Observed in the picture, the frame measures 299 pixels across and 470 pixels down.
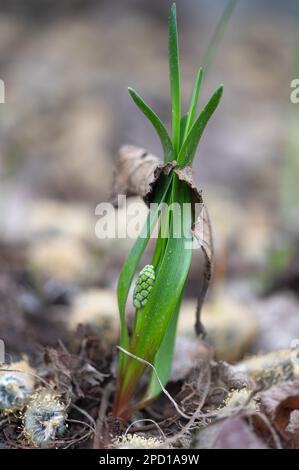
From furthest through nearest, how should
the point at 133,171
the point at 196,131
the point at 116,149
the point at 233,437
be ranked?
the point at 116,149, the point at 133,171, the point at 196,131, the point at 233,437

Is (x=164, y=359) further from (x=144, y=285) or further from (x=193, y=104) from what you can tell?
(x=193, y=104)

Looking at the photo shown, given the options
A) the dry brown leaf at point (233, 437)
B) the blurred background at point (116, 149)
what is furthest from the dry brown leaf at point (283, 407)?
the blurred background at point (116, 149)

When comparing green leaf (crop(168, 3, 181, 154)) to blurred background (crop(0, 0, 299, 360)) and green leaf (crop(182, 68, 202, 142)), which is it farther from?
blurred background (crop(0, 0, 299, 360))

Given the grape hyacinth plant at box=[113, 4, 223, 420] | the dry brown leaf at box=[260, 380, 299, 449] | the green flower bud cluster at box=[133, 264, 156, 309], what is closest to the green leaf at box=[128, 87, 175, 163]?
the grape hyacinth plant at box=[113, 4, 223, 420]

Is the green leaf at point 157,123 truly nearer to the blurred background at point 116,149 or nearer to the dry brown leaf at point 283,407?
the dry brown leaf at point 283,407

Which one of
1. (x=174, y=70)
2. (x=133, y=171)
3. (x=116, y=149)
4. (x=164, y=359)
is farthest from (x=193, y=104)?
(x=116, y=149)

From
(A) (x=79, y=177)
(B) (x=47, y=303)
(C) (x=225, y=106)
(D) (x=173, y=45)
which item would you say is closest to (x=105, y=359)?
(D) (x=173, y=45)
